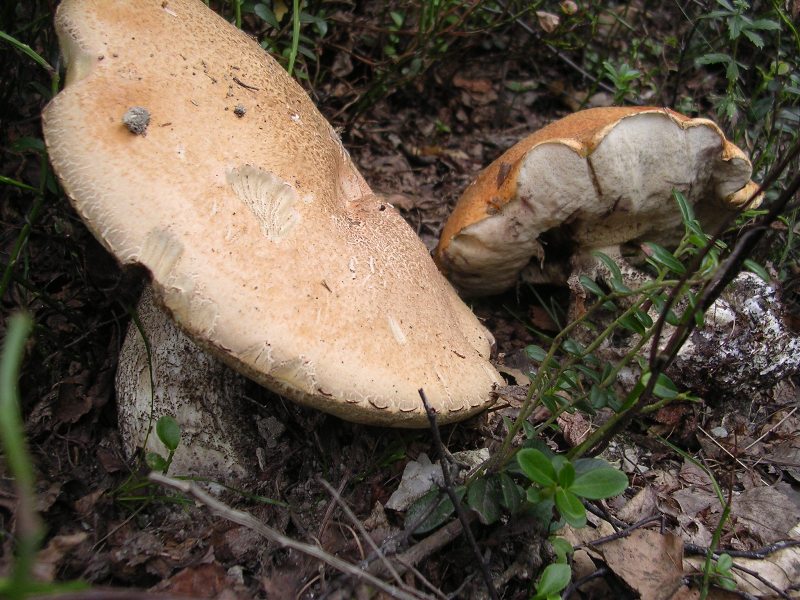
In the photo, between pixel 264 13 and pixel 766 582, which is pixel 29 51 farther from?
pixel 766 582

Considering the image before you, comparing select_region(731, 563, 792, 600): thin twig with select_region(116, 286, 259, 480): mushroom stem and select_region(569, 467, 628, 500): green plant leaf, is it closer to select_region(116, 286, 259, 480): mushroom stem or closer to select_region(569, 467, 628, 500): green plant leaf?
select_region(569, 467, 628, 500): green plant leaf

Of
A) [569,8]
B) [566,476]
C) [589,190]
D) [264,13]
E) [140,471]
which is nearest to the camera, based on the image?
[566,476]

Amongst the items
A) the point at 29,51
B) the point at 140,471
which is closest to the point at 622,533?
the point at 140,471

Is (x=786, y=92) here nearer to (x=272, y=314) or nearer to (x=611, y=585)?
(x=611, y=585)

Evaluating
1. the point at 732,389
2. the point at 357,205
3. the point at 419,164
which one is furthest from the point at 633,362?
the point at 419,164

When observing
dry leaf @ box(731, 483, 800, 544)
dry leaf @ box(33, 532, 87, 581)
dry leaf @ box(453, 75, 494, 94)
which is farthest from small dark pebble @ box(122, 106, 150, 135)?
dry leaf @ box(453, 75, 494, 94)
